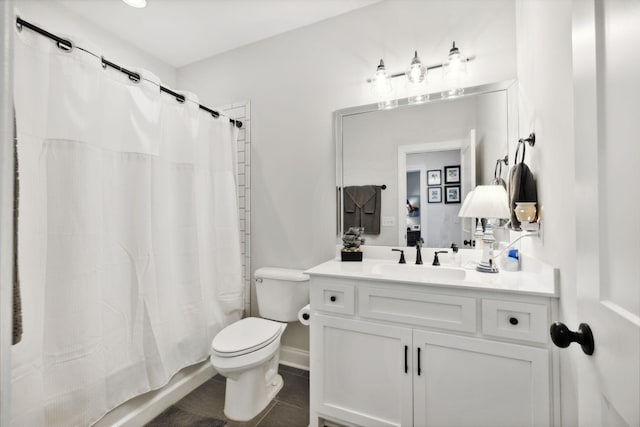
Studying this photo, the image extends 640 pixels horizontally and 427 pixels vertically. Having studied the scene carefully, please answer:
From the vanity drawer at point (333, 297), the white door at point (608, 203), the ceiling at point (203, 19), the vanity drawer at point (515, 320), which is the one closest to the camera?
the white door at point (608, 203)

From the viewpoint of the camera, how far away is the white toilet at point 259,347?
1.52m

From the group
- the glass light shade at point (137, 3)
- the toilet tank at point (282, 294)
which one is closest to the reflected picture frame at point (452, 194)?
the toilet tank at point (282, 294)

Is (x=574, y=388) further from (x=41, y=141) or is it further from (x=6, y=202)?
(x=41, y=141)

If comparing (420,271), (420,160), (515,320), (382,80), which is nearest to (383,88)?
(382,80)

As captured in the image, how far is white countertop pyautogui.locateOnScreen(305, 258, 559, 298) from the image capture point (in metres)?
1.08

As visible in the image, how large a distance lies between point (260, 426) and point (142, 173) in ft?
5.06

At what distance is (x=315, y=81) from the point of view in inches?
A: 81.7

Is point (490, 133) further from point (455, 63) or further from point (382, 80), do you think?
point (382, 80)

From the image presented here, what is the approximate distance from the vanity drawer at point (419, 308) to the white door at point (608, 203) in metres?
0.55

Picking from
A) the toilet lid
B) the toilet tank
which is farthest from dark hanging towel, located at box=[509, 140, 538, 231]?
the toilet lid

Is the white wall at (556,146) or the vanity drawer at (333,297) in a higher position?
the white wall at (556,146)

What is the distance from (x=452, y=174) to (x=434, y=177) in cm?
10

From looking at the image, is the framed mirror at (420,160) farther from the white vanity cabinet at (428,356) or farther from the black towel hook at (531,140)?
the white vanity cabinet at (428,356)

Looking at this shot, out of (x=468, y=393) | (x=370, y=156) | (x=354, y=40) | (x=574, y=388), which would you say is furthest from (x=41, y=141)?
(x=574, y=388)
